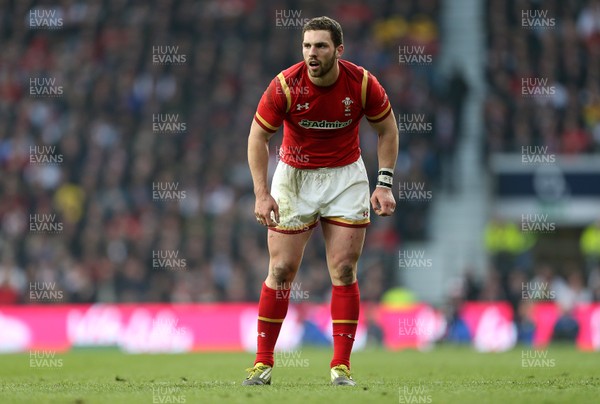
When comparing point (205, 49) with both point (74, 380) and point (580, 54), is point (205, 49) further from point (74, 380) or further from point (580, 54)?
point (74, 380)

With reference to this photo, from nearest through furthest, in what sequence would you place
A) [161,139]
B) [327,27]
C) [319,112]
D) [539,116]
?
[327,27] < [319,112] < [539,116] < [161,139]

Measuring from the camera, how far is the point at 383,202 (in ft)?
27.1

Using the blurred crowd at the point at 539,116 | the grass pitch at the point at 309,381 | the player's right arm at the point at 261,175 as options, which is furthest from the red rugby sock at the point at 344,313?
the blurred crowd at the point at 539,116

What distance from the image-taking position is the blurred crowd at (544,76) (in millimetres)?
22328

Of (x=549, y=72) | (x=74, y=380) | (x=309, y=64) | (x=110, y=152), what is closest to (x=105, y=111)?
(x=110, y=152)

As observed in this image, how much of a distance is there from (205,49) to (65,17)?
4057mm

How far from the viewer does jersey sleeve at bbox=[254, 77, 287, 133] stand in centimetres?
805

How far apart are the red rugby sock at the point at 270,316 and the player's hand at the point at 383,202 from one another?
90cm

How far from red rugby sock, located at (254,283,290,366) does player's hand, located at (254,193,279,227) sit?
530mm

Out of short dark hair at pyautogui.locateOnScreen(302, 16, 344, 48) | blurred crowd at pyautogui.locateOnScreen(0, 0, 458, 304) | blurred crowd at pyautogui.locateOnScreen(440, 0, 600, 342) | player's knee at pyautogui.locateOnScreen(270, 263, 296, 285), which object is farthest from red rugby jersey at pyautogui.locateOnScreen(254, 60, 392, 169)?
blurred crowd at pyautogui.locateOnScreen(0, 0, 458, 304)

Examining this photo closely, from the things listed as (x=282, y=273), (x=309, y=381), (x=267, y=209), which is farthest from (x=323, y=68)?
(x=309, y=381)

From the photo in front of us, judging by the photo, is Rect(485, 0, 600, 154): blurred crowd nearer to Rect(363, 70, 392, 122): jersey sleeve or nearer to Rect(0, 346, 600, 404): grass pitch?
Rect(0, 346, 600, 404): grass pitch

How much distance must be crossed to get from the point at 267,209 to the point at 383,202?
2.81 feet

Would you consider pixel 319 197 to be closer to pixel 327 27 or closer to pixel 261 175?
pixel 261 175
